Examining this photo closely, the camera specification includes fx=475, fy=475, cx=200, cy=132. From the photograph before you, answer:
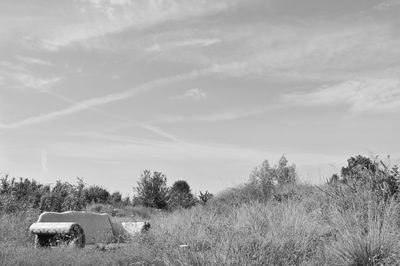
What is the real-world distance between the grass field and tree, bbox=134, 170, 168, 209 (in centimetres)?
1337

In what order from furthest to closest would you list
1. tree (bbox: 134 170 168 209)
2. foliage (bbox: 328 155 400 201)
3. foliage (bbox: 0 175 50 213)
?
1. tree (bbox: 134 170 168 209)
2. foliage (bbox: 0 175 50 213)
3. foliage (bbox: 328 155 400 201)

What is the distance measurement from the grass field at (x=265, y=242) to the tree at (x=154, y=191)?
13.4 m

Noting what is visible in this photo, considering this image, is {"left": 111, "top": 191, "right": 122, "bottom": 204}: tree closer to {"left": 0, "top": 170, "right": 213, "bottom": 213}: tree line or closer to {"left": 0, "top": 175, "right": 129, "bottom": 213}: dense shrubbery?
{"left": 0, "top": 170, "right": 213, "bottom": 213}: tree line

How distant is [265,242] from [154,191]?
707 inches

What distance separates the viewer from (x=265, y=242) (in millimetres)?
7332

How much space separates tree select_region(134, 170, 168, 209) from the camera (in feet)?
81.4

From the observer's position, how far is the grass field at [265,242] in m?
7.14

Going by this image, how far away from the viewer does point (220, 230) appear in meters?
9.32

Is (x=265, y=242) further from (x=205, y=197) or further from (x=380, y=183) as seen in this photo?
(x=205, y=197)

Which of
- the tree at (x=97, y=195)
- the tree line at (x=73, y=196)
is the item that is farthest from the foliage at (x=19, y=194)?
the tree at (x=97, y=195)

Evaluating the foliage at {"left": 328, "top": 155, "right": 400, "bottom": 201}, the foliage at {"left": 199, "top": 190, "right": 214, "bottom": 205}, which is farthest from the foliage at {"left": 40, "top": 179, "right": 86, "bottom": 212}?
the foliage at {"left": 328, "top": 155, "right": 400, "bottom": 201}

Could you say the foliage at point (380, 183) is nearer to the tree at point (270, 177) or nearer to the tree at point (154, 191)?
the tree at point (270, 177)

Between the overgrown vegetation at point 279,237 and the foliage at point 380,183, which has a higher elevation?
the foliage at point 380,183

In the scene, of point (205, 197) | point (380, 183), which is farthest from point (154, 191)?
point (380, 183)
